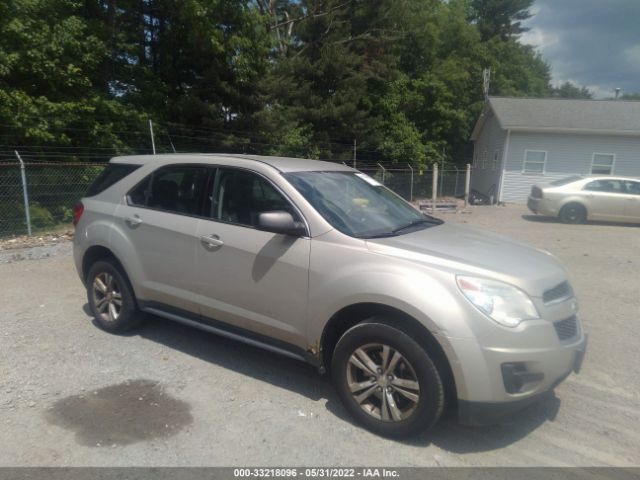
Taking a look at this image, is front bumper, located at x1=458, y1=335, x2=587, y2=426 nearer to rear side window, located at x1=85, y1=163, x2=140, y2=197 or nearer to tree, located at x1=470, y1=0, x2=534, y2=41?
rear side window, located at x1=85, y1=163, x2=140, y2=197

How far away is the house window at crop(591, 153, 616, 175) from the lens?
2150 cm

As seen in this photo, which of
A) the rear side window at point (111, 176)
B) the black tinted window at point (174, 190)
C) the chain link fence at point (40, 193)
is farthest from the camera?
the chain link fence at point (40, 193)

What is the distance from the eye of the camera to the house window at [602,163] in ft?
70.5

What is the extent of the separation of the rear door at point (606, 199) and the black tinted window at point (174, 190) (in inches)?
551

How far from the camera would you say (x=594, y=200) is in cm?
1455

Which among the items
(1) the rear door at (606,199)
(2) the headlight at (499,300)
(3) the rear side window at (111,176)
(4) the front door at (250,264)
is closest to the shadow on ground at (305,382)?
(4) the front door at (250,264)

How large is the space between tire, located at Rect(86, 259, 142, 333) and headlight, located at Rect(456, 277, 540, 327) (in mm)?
3271

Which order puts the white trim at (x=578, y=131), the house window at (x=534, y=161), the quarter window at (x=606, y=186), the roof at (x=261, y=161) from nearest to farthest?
the roof at (x=261, y=161) < the quarter window at (x=606, y=186) < the white trim at (x=578, y=131) < the house window at (x=534, y=161)

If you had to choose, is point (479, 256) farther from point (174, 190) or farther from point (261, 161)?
point (174, 190)

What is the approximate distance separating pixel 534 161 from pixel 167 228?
21836 mm

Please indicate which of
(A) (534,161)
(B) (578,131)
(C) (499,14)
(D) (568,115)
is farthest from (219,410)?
(C) (499,14)

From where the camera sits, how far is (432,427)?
3.09m
